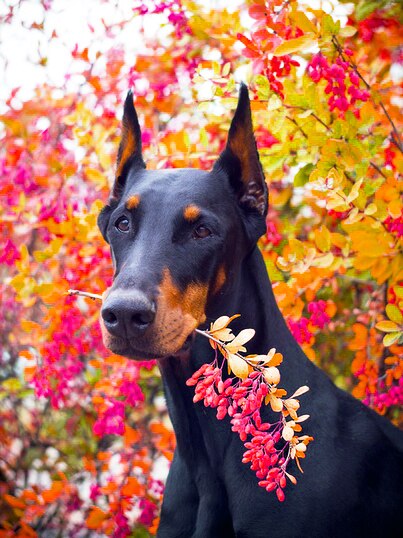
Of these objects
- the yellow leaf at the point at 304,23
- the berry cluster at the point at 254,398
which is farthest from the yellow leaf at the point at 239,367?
the yellow leaf at the point at 304,23

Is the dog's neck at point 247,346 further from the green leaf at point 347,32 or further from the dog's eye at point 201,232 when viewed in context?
the green leaf at point 347,32

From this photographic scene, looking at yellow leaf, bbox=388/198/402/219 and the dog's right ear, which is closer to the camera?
yellow leaf, bbox=388/198/402/219

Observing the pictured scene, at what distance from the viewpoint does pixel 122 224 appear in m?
2.76

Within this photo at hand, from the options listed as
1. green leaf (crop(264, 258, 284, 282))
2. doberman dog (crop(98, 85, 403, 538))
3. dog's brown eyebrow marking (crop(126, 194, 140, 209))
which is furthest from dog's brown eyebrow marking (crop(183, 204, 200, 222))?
green leaf (crop(264, 258, 284, 282))

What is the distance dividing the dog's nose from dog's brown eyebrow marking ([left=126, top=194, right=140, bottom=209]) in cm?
46

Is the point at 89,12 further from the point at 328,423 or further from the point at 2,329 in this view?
the point at 328,423

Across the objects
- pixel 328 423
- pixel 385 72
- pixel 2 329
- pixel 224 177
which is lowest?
pixel 2 329

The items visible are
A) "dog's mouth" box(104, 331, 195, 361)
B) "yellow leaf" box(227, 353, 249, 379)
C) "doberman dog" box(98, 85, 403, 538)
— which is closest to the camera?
"yellow leaf" box(227, 353, 249, 379)

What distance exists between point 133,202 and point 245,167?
454mm

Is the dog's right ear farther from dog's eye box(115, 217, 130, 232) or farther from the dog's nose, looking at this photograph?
the dog's nose

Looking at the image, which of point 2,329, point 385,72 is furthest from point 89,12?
point 2,329

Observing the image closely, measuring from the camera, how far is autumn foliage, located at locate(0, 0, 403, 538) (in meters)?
3.01

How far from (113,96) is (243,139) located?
1877mm

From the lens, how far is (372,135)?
10.9 ft
